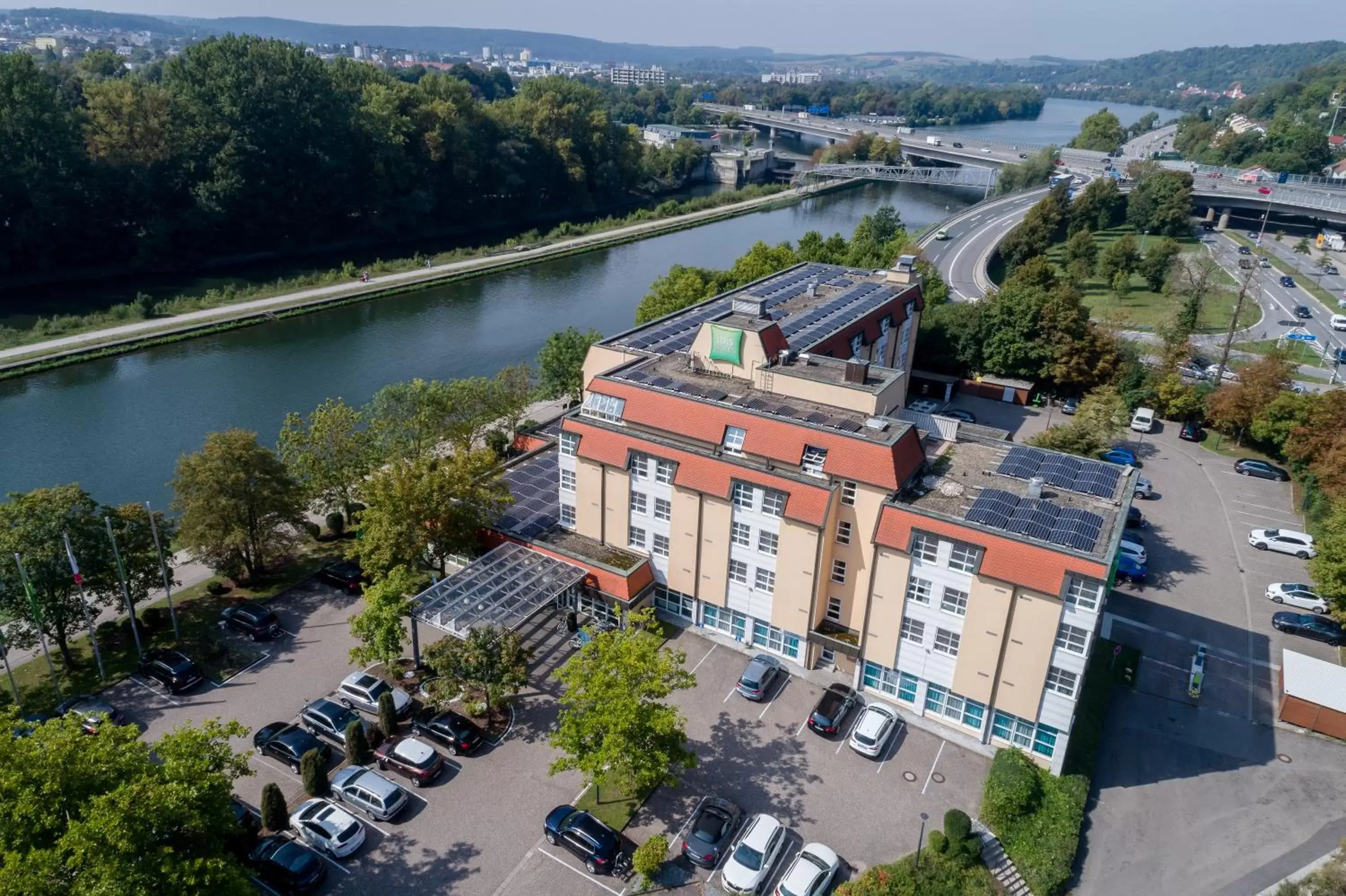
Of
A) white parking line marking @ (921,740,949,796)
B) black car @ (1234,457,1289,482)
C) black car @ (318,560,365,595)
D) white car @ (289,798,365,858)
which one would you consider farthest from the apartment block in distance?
black car @ (1234,457,1289,482)

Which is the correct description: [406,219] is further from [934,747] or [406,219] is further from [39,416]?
[934,747]

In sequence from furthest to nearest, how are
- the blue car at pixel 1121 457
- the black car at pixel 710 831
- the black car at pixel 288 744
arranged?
1. the blue car at pixel 1121 457
2. the black car at pixel 288 744
3. the black car at pixel 710 831

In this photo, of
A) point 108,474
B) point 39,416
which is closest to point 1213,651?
point 108,474

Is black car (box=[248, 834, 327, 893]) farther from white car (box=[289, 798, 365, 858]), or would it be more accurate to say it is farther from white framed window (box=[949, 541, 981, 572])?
white framed window (box=[949, 541, 981, 572])

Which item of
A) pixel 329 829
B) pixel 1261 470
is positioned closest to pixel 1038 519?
pixel 329 829

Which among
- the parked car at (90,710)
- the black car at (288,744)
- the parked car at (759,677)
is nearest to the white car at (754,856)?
the parked car at (759,677)

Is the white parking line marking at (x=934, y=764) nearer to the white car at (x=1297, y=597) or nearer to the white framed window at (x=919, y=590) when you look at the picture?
the white framed window at (x=919, y=590)
